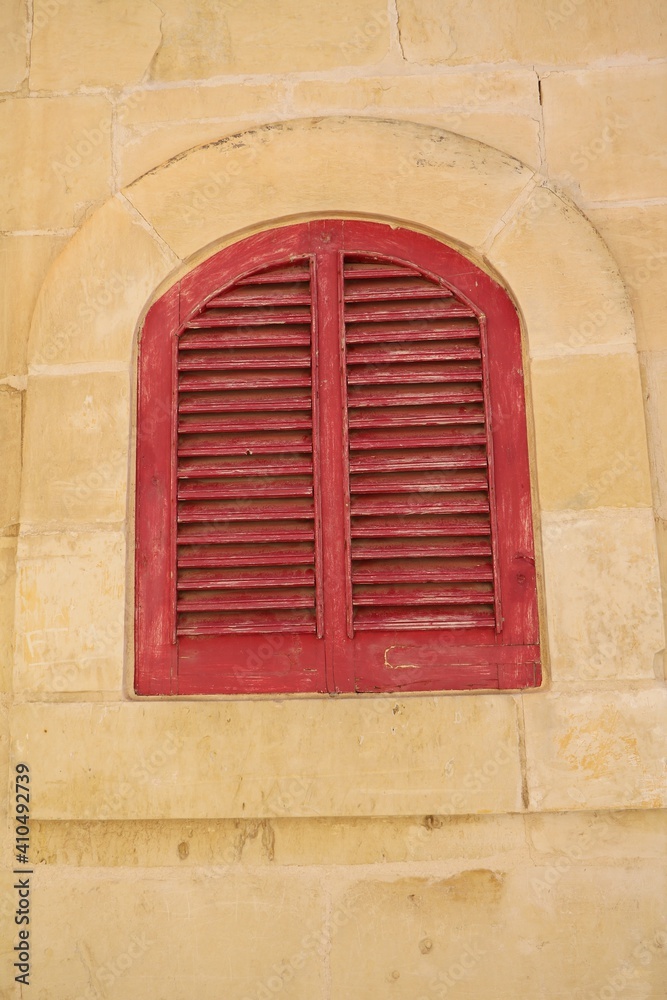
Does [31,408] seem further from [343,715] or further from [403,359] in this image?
[343,715]

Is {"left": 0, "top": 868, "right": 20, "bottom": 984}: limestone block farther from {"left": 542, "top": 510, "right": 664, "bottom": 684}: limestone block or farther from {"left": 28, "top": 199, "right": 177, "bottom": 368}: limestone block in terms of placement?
{"left": 542, "top": 510, "right": 664, "bottom": 684}: limestone block

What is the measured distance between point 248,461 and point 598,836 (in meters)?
1.67

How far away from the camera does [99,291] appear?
310 cm

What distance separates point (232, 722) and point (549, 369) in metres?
1.58

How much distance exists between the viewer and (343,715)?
9.09ft

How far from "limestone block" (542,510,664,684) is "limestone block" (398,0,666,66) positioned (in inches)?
68.5

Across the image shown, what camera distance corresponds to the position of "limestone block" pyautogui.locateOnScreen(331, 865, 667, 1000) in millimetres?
2631

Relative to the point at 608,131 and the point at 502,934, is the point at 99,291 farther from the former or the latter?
the point at 502,934

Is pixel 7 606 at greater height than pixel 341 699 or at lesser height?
greater

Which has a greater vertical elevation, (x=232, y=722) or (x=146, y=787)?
(x=232, y=722)

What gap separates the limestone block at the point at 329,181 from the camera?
308cm

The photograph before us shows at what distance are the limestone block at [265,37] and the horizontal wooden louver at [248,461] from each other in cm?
81

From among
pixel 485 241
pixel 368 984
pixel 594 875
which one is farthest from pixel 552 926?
pixel 485 241

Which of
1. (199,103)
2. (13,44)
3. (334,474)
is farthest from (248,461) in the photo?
(13,44)
